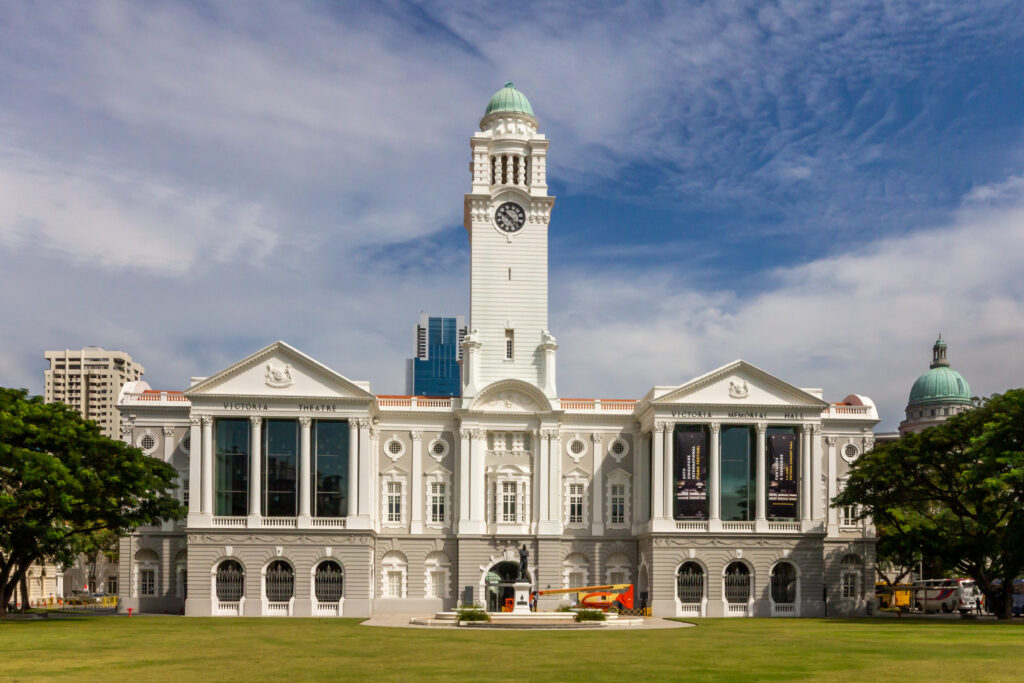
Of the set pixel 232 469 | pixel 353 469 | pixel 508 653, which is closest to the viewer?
pixel 508 653

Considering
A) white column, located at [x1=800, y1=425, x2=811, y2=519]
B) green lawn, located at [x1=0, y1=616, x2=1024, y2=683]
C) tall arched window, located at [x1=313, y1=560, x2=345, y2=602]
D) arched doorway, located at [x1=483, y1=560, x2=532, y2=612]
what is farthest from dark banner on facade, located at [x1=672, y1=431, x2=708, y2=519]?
tall arched window, located at [x1=313, y1=560, x2=345, y2=602]

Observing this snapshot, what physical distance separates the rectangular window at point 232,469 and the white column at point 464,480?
13036 millimetres

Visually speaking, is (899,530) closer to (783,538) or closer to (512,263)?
(783,538)

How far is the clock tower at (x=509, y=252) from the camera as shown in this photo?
248 feet

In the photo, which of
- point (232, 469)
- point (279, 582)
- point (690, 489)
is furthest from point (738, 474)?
point (232, 469)

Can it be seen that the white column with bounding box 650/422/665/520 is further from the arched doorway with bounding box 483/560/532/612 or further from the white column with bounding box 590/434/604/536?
the arched doorway with bounding box 483/560/532/612

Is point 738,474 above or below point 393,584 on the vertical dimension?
above

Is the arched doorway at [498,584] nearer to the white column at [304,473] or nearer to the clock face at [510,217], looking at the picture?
A: the white column at [304,473]

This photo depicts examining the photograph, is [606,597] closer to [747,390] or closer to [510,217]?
[747,390]

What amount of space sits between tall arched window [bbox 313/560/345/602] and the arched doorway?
29.6 ft

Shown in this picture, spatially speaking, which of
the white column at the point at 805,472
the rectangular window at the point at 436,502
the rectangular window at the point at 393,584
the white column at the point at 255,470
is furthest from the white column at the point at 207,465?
the white column at the point at 805,472

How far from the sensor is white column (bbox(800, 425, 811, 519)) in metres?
71.2

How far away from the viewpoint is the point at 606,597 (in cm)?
6309

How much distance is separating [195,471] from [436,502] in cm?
1507
